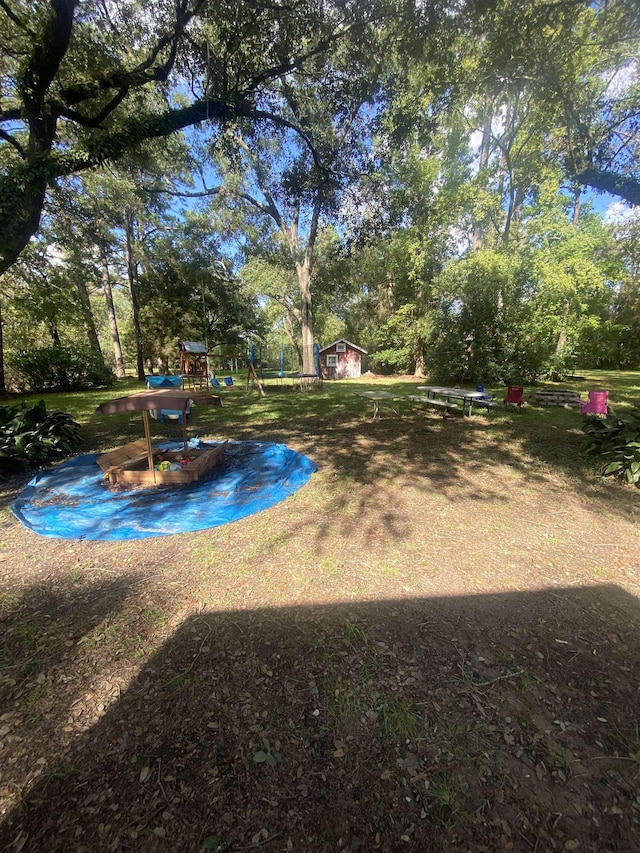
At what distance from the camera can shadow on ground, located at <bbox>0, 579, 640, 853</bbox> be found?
137 cm

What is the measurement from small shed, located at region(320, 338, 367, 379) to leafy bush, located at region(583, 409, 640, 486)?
2390 centimetres

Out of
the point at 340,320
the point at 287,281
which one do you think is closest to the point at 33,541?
the point at 287,281

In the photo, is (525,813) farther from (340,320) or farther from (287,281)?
(340,320)

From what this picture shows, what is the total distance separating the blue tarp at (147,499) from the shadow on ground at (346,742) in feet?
4.55

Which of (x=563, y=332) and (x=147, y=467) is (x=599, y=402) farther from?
(x=563, y=332)

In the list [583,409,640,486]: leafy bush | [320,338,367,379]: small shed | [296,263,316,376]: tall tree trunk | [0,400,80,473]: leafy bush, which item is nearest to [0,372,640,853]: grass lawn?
[583,409,640,486]: leafy bush

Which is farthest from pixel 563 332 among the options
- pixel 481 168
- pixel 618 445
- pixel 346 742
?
pixel 346 742

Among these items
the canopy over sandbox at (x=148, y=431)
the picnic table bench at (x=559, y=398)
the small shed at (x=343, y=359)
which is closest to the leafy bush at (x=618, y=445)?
the picnic table bench at (x=559, y=398)

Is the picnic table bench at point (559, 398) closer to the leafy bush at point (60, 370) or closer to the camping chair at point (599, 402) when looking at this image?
the camping chair at point (599, 402)

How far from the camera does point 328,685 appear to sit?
199 centimetres

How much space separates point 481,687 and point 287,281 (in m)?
33.5

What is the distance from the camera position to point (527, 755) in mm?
1626

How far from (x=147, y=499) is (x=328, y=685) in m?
3.49

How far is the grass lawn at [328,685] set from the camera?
1406 millimetres
